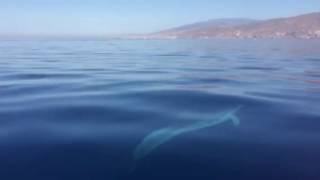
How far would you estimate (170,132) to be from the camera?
10.9 m

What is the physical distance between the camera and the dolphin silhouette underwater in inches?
371

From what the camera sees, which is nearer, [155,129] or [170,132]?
[170,132]

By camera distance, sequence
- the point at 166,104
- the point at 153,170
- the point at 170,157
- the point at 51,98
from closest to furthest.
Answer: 1. the point at 153,170
2. the point at 170,157
3. the point at 166,104
4. the point at 51,98

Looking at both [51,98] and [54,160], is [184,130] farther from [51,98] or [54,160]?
[51,98]

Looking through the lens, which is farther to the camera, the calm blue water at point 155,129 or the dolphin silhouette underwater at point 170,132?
the dolphin silhouette underwater at point 170,132

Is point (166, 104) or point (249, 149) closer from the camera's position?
point (249, 149)

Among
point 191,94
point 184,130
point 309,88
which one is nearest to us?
point 184,130

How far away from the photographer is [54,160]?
8953mm

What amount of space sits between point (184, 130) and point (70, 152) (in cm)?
325

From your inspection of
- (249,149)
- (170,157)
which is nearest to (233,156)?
(249,149)

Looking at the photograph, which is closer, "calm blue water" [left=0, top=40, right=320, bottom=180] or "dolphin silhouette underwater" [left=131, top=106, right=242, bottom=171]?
"calm blue water" [left=0, top=40, right=320, bottom=180]

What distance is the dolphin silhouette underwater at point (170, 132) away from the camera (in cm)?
942

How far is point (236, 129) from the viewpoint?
37.0 feet

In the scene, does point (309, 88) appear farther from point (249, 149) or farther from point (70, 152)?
point (70, 152)
